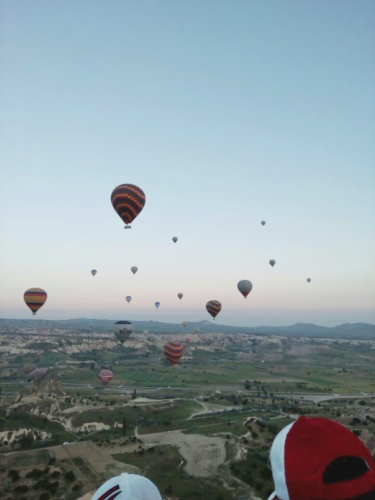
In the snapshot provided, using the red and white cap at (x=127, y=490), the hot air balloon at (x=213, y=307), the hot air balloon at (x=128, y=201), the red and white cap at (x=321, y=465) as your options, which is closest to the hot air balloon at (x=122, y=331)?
the hot air balloon at (x=213, y=307)

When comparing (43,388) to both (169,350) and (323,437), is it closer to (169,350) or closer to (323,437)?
(169,350)

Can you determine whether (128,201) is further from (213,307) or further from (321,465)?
(321,465)

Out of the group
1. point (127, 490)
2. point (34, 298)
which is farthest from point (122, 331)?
point (127, 490)

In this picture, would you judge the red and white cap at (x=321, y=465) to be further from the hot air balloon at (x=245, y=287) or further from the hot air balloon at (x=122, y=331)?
the hot air balloon at (x=245, y=287)

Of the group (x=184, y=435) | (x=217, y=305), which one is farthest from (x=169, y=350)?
(x=184, y=435)

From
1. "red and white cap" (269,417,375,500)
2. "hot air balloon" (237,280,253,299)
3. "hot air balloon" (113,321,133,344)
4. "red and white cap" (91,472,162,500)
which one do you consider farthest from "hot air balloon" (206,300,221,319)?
"red and white cap" (269,417,375,500)

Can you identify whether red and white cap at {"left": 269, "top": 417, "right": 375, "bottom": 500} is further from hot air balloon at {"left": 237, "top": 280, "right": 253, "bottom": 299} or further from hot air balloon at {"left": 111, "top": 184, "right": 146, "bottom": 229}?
hot air balloon at {"left": 237, "top": 280, "right": 253, "bottom": 299}
